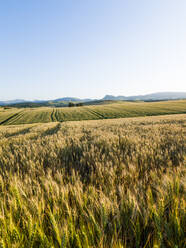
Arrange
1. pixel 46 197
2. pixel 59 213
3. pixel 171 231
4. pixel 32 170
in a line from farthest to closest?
pixel 32 170
pixel 46 197
pixel 59 213
pixel 171 231

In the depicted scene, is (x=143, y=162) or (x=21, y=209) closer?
(x=21, y=209)

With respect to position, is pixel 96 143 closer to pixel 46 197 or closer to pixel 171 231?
pixel 46 197

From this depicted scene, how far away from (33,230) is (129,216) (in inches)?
26.3

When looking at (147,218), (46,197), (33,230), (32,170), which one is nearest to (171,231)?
(147,218)

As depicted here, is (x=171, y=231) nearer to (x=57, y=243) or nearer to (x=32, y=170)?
(x=57, y=243)

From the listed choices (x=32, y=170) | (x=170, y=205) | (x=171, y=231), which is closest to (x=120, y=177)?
(x=170, y=205)

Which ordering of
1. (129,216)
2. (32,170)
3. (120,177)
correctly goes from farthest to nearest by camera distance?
(32,170) → (120,177) → (129,216)

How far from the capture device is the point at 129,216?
92 centimetres

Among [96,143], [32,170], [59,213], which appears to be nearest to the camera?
[59,213]

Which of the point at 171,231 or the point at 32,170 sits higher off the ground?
the point at 171,231

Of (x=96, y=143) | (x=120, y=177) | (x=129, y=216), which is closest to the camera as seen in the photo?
(x=129, y=216)

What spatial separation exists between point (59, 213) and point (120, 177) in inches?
32.3

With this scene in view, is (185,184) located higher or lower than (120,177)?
higher

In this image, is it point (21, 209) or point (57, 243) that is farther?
point (21, 209)
